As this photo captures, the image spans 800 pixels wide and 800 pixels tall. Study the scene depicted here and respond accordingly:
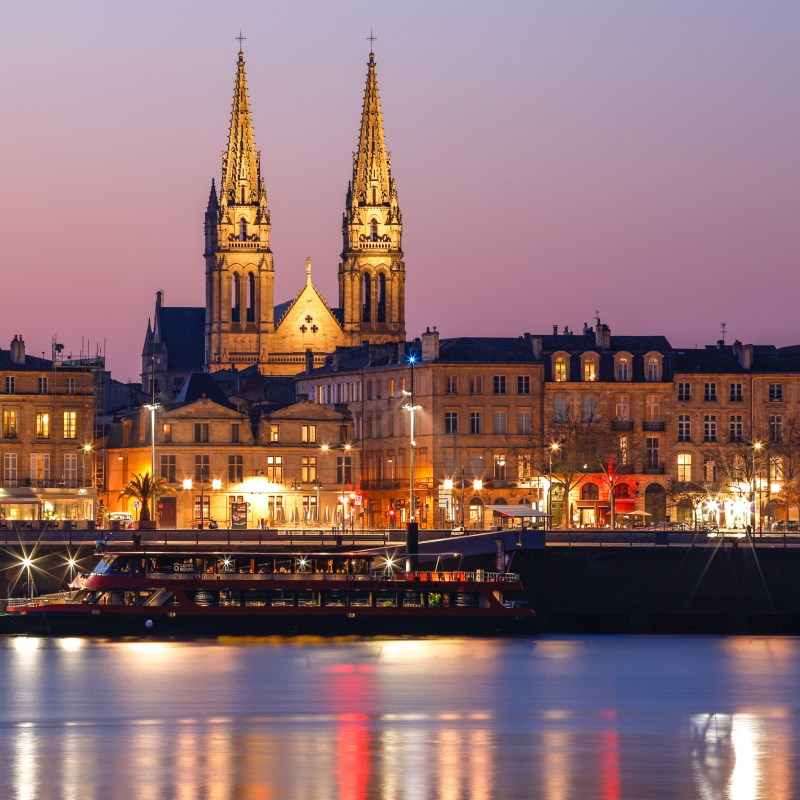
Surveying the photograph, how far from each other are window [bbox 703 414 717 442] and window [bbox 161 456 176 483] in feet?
95.0

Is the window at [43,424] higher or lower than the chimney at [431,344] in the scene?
lower

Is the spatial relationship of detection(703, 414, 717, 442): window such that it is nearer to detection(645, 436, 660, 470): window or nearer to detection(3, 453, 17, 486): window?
detection(645, 436, 660, 470): window

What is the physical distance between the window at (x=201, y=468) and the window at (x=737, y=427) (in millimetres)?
28506

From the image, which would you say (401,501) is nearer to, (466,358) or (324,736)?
(466,358)

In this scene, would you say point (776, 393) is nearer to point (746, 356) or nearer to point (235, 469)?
point (746, 356)

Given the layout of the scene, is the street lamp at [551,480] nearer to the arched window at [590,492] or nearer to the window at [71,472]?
the arched window at [590,492]

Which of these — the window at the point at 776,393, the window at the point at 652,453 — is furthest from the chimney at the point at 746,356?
the window at the point at 652,453

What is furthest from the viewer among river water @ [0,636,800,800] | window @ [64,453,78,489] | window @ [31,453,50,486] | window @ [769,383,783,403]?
window @ [769,383,783,403]

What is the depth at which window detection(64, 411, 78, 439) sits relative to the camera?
127812 mm

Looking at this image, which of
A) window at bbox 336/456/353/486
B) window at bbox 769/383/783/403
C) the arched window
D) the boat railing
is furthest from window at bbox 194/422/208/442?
the boat railing

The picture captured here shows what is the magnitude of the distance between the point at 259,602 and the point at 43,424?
40755mm

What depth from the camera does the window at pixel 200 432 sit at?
135375 mm

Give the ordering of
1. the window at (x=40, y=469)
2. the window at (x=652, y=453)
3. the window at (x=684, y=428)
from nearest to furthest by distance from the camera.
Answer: the window at (x=40, y=469)
the window at (x=652, y=453)
the window at (x=684, y=428)

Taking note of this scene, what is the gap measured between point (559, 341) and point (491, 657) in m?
57.4
